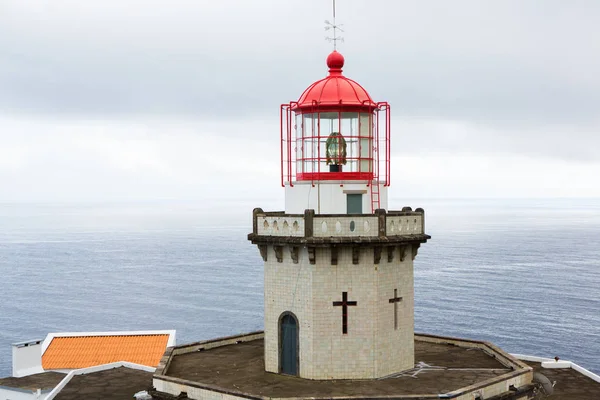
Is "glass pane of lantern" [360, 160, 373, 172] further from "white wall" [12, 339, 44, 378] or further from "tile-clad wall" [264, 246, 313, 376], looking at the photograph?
"white wall" [12, 339, 44, 378]

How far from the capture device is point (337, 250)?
19.3 metres

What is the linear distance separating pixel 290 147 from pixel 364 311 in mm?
5092

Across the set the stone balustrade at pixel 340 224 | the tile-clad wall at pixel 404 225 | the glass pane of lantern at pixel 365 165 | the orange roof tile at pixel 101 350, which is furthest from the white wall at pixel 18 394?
the tile-clad wall at pixel 404 225

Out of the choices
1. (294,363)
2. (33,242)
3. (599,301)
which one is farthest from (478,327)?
(33,242)

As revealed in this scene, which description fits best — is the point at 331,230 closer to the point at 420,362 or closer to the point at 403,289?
the point at 403,289

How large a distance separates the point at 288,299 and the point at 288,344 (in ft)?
4.26

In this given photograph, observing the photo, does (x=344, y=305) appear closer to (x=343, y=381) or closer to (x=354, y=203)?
(x=343, y=381)

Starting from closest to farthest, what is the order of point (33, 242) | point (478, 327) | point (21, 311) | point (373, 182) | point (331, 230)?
point (331, 230)
point (373, 182)
point (478, 327)
point (21, 311)
point (33, 242)

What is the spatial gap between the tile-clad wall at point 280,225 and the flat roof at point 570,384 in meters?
8.97

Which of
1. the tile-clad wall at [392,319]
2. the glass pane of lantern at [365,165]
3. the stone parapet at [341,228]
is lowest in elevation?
the tile-clad wall at [392,319]

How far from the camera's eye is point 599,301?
272ft

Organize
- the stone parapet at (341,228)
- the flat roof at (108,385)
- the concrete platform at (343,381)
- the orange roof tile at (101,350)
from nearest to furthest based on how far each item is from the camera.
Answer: the concrete platform at (343,381) < the stone parapet at (341,228) < the flat roof at (108,385) < the orange roof tile at (101,350)

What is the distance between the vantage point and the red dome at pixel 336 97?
65.6 ft

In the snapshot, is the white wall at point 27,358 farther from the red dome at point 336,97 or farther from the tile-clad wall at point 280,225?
the red dome at point 336,97
